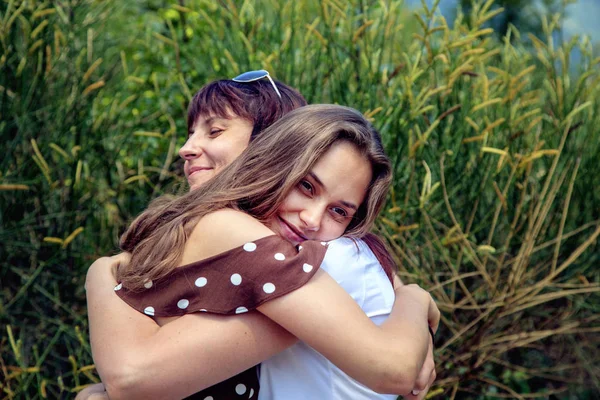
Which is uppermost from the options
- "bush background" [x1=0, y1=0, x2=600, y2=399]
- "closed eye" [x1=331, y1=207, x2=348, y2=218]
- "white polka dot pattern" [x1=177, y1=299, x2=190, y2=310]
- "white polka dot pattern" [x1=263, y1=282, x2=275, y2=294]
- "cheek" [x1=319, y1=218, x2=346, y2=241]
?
"white polka dot pattern" [x1=263, y1=282, x2=275, y2=294]

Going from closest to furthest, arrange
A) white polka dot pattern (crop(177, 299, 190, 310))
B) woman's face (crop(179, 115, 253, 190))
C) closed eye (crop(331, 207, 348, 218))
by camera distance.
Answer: white polka dot pattern (crop(177, 299, 190, 310)) → closed eye (crop(331, 207, 348, 218)) → woman's face (crop(179, 115, 253, 190))

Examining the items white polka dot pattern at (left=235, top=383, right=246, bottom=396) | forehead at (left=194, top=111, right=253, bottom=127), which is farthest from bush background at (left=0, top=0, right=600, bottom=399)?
white polka dot pattern at (left=235, top=383, right=246, bottom=396)

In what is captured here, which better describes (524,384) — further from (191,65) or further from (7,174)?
(7,174)

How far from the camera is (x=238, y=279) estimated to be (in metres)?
1.47

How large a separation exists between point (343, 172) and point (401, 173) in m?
1.04

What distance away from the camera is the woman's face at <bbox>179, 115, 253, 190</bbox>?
1.99 m

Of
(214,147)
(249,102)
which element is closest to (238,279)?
(214,147)

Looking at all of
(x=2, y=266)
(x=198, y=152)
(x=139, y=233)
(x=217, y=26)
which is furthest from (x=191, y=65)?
(x=139, y=233)

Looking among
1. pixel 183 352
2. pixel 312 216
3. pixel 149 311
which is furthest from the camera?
pixel 312 216

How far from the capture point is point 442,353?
9.59 feet

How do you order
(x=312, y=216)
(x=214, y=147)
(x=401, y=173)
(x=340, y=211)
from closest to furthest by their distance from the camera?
1. (x=312, y=216)
2. (x=340, y=211)
3. (x=214, y=147)
4. (x=401, y=173)

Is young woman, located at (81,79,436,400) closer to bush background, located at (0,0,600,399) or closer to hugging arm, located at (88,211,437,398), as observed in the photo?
hugging arm, located at (88,211,437,398)

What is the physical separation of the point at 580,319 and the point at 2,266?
2.35 m

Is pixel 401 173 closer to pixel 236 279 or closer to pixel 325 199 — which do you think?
pixel 325 199
